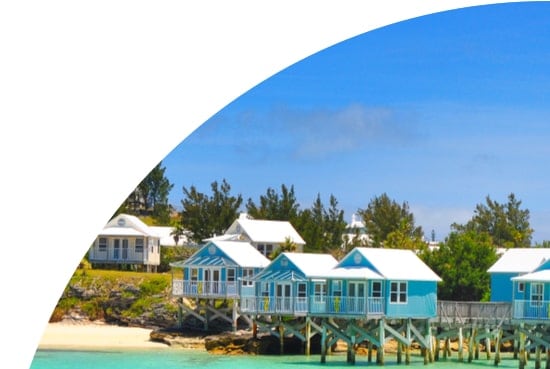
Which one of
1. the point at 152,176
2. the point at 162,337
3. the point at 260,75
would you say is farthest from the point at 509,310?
the point at 152,176

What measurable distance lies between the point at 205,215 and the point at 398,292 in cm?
2216

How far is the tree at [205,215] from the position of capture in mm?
52969

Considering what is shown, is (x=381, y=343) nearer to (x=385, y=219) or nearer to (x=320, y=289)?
(x=320, y=289)

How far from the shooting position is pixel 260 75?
10.7 m

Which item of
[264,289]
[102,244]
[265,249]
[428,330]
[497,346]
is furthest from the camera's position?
[265,249]

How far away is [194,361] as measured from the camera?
1256 inches

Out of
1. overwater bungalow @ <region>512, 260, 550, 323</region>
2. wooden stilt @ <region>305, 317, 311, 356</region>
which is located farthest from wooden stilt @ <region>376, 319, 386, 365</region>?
overwater bungalow @ <region>512, 260, 550, 323</region>

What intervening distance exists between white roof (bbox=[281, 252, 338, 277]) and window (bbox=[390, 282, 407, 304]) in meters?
2.00

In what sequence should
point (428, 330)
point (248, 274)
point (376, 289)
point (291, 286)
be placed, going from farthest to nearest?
1. point (248, 274)
2. point (291, 286)
3. point (428, 330)
4. point (376, 289)

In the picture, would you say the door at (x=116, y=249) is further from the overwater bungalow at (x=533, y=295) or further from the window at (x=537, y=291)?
the window at (x=537, y=291)

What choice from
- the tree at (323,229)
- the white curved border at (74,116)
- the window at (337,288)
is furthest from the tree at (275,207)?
the white curved border at (74,116)

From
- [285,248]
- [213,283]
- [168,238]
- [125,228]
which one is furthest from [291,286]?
[168,238]

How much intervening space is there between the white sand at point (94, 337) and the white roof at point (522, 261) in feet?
33.5

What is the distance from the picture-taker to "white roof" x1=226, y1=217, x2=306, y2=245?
1873 inches
